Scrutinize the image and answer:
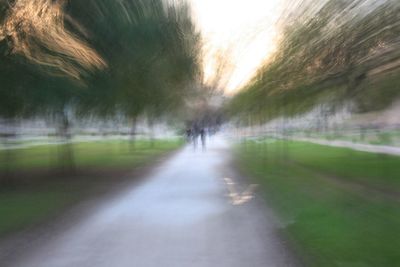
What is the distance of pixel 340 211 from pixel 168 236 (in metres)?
3.91

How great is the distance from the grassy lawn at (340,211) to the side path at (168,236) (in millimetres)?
429

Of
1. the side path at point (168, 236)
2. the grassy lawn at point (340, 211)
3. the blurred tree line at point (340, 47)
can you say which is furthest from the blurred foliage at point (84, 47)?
the grassy lawn at point (340, 211)

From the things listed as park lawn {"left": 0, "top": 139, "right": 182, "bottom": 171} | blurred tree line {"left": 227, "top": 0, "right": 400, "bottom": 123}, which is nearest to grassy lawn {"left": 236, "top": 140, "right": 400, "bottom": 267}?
blurred tree line {"left": 227, "top": 0, "right": 400, "bottom": 123}

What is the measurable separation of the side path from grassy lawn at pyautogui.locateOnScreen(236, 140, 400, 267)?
0.43 metres

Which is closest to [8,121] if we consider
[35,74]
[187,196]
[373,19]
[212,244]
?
[35,74]

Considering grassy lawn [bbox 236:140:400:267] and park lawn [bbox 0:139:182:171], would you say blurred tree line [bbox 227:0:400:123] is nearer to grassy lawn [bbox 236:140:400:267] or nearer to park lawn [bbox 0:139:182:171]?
grassy lawn [bbox 236:140:400:267]

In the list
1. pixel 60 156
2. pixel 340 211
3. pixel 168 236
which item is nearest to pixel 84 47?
pixel 168 236

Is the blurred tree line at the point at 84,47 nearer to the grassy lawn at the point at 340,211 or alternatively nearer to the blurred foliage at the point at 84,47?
the blurred foliage at the point at 84,47

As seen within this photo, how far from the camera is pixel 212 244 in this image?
7.02m

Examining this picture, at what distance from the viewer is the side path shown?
6.19m

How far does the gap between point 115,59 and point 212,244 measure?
6118 millimetres

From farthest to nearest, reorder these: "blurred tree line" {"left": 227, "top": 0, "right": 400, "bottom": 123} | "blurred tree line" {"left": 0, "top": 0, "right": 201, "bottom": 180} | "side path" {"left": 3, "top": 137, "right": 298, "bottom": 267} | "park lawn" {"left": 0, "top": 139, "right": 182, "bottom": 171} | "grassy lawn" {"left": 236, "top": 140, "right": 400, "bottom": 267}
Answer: "park lawn" {"left": 0, "top": 139, "right": 182, "bottom": 171} < "blurred tree line" {"left": 0, "top": 0, "right": 201, "bottom": 180} < "blurred tree line" {"left": 227, "top": 0, "right": 400, "bottom": 123} < "grassy lawn" {"left": 236, "top": 140, "right": 400, "bottom": 267} < "side path" {"left": 3, "top": 137, "right": 298, "bottom": 267}

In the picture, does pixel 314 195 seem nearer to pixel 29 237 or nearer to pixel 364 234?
pixel 364 234

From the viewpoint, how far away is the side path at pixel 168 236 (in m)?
6.19
